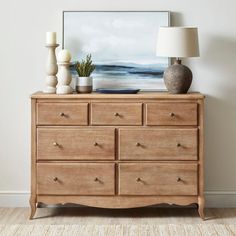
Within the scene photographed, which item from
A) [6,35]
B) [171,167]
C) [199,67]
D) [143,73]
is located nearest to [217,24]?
[199,67]

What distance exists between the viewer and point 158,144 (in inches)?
165

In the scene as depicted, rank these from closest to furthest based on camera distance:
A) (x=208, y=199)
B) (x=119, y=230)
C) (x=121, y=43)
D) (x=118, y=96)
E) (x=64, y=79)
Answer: (x=119, y=230) < (x=118, y=96) < (x=64, y=79) < (x=121, y=43) < (x=208, y=199)

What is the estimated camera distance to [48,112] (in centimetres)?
418

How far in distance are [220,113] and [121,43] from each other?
0.88 meters

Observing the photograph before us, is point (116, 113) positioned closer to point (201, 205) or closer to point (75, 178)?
point (75, 178)

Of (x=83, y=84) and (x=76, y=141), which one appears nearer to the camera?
(x=76, y=141)

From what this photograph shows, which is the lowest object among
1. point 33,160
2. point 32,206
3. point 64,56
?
point 32,206

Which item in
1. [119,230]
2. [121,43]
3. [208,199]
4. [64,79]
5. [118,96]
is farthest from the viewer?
[208,199]

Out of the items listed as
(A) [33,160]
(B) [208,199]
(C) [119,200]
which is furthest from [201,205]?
(A) [33,160]

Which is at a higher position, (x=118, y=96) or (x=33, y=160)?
(x=118, y=96)

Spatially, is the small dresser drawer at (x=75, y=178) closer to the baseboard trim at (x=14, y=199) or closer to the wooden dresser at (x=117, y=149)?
the wooden dresser at (x=117, y=149)

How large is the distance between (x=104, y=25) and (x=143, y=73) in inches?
17.4

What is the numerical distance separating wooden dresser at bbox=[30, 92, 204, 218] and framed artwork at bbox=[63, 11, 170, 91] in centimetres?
35

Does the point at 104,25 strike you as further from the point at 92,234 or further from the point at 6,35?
the point at 92,234
